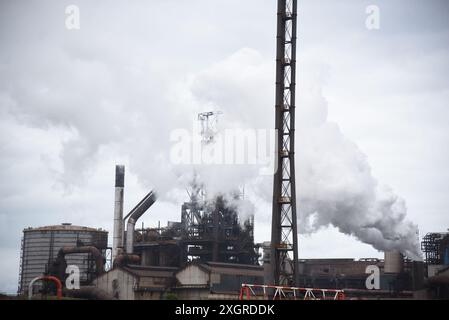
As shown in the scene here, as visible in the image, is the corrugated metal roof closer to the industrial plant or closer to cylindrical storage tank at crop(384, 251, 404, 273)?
the industrial plant

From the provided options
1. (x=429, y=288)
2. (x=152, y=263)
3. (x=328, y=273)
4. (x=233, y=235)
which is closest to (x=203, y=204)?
(x=233, y=235)

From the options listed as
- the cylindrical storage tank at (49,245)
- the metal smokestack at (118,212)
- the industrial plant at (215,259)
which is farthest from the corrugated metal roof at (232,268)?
the cylindrical storage tank at (49,245)

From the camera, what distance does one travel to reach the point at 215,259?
235ft

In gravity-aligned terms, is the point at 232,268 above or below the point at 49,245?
below

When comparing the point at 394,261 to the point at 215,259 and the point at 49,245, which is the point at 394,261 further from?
the point at 49,245

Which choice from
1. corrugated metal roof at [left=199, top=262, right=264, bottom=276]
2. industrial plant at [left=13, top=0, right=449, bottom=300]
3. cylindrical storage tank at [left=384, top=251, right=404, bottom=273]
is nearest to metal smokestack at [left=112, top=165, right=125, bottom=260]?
industrial plant at [left=13, top=0, right=449, bottom=300]

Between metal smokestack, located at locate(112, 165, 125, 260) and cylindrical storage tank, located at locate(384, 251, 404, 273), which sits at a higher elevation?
metal smokestack, located at locate(112, 165, 125, 260)

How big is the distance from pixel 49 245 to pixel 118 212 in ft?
42.2

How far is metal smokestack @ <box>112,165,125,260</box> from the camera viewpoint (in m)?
72.0

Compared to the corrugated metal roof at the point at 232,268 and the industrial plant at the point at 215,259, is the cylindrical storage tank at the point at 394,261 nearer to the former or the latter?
the industrial plant at the point at 215,259

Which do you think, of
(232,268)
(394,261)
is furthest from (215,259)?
(394,261)

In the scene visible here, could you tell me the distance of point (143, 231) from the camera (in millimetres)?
79625

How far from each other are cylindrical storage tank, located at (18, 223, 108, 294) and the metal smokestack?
4.04 m

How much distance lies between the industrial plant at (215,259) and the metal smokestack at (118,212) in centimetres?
12
